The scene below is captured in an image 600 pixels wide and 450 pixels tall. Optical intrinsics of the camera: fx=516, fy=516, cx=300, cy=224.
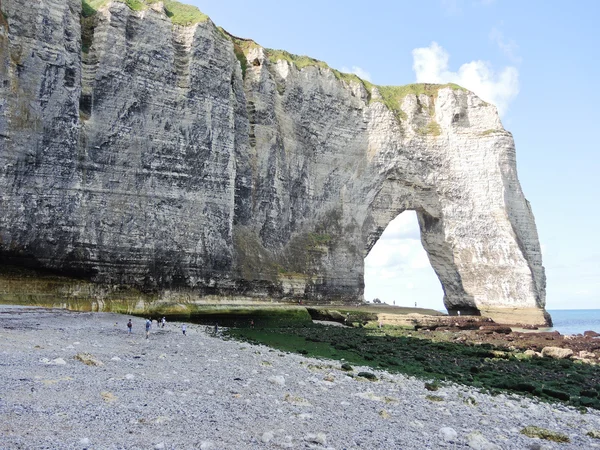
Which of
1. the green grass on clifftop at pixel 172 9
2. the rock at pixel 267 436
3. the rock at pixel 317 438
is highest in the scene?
the green grass on clifftop at pixel 172 9

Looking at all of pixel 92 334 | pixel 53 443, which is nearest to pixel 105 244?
pixel 92 334

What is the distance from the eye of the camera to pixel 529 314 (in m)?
39.4

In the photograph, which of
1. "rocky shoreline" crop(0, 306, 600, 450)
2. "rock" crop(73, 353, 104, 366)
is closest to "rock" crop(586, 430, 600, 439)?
"rocky shoreline" crop(0, 306, 600, 450)

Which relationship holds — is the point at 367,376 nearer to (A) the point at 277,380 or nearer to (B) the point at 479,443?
(A) the point at 277,380

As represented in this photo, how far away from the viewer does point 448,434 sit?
6859mm

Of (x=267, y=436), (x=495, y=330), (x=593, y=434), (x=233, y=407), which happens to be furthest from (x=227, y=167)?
(x=267, y=436)

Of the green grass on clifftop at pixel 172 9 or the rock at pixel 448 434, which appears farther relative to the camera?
the green grass on clifftop at pixel 172 9

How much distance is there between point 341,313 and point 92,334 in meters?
19.9

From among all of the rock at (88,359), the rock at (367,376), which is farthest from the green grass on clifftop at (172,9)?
the rock at (367,376)

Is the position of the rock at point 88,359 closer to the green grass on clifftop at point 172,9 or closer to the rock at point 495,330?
the green grass on clifftop at point 172,9

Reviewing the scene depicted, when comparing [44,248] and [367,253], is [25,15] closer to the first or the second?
[44,248]

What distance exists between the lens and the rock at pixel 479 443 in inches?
253

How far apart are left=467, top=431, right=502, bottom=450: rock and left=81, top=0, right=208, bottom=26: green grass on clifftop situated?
28.3 m

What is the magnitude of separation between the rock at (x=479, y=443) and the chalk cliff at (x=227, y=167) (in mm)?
21262
